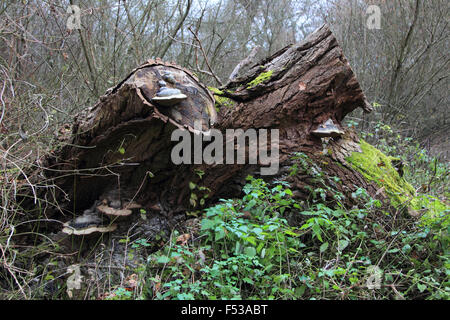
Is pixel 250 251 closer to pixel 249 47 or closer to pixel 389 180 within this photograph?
pixel 389 180

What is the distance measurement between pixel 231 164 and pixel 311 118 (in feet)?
3.14

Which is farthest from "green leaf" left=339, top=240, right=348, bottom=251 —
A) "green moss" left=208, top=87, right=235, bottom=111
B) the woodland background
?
the woodland background

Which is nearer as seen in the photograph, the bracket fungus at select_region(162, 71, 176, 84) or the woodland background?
the bracket fungus at select_region(162, 71, 176, 84)

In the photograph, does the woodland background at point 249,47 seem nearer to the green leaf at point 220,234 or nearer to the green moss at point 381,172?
the green moss at point 381,172

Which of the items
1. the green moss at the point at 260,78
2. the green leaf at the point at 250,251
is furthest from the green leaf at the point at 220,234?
the green moss at the point at 260,78

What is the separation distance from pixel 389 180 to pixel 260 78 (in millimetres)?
1766

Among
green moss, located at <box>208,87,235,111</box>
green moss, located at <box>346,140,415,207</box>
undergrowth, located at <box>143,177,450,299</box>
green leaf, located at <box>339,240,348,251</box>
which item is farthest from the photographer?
green moss, located at <box>346,140,415,207</box>

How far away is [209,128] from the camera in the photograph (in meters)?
3.13

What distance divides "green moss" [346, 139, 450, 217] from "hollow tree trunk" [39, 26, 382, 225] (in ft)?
0.48

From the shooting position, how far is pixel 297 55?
11.2 feet

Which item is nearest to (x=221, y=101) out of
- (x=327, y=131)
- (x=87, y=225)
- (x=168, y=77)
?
(x=168, y=77)

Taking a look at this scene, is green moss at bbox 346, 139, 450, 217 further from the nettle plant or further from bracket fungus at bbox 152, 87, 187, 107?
bracket fungus at bbox 152, 87, 187, 107

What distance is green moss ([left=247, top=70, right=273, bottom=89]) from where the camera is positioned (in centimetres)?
339

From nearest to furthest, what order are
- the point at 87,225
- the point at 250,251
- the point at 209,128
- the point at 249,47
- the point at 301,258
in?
the point at 250,251
the point at 301,258
the point at 209,128
the point at 87,225
the point at 249,47
